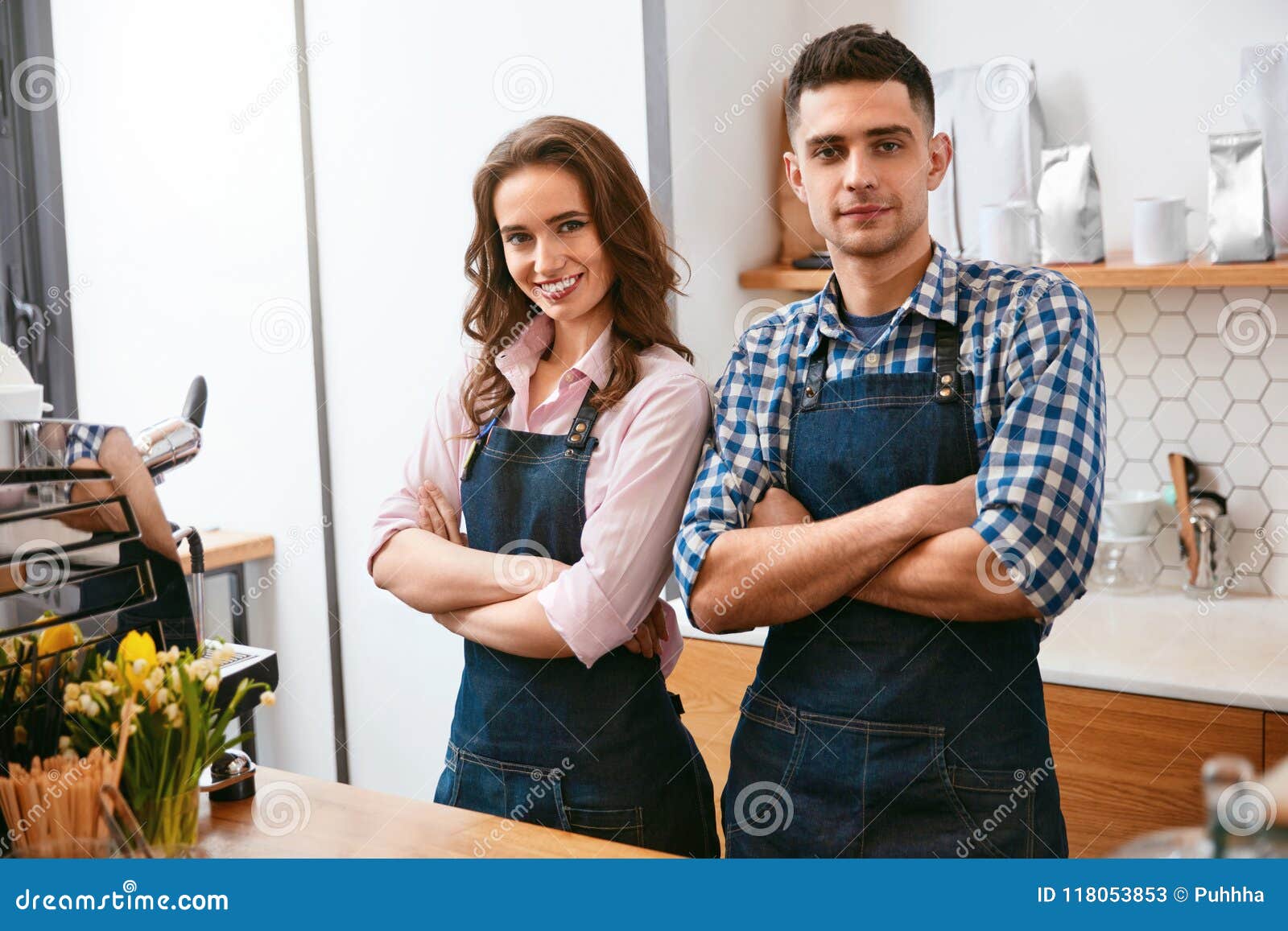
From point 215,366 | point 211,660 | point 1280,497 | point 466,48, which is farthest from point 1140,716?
point 215,366

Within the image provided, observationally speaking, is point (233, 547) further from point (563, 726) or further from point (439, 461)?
point (563, 726)

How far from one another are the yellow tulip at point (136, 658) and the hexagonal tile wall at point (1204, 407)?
1998 mm

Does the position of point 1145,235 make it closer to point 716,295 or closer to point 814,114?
point 716,295

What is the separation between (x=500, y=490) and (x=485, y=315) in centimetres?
28

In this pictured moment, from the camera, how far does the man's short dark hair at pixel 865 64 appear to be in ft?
4.74

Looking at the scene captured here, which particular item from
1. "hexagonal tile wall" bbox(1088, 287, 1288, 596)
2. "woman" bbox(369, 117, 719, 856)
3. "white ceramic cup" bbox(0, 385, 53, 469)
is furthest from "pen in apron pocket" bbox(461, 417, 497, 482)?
"hexagonal tile wall" bbox(1088, 287, 1288, 596)

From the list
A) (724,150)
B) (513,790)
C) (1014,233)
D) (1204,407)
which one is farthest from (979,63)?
(513,790)

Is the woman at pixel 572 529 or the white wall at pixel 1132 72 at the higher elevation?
the white wall at pixel 1132 72

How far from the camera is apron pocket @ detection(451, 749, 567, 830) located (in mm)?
1564

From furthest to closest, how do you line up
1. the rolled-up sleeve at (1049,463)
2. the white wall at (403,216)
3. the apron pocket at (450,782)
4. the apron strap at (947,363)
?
the white wall at (403,216), the apron pocket at (450,782), the apron strap at (947,363), the rolled-up sleeve at (1049,463)

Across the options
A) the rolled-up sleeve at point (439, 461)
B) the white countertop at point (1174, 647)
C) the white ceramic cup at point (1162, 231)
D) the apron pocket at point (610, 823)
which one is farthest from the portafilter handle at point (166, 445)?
the white ceramic cup at point (1162, 231)

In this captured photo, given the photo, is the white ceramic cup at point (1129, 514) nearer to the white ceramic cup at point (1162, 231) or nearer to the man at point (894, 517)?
the white ceramic cup at point (1162, 231)

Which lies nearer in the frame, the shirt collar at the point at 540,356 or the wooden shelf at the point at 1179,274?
the shirt collar at the point at 540,356

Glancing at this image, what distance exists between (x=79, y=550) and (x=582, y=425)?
0.65m
